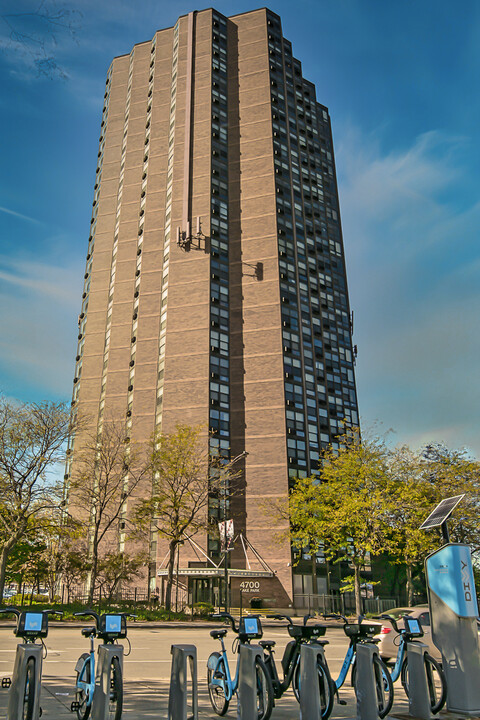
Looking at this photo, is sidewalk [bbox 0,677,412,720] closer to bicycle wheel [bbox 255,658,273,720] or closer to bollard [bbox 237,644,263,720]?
bicycle wheel [bbox 255,658,273,720]

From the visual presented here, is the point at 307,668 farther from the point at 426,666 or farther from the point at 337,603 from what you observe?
the point at 337,603

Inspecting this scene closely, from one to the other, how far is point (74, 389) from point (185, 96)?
36569mm

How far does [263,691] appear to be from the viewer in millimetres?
7559

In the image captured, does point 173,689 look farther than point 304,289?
No

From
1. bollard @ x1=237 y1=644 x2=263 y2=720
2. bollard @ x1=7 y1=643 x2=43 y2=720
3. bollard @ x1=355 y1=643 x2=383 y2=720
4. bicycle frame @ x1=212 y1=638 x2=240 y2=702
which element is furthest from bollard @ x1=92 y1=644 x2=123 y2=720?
bollard @ x1=355 y1=643 x2=383 y2=720

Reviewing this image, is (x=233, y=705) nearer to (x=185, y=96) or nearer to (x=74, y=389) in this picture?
(x=74, y=389)

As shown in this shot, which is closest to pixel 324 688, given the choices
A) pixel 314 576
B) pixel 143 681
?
pixel 143 681

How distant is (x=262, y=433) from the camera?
55094 millimetres

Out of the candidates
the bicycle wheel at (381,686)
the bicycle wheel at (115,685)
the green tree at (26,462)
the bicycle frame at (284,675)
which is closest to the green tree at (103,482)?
the green tree at (26,462)

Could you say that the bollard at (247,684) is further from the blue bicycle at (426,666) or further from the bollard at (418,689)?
the blue bicycle at (426,666)

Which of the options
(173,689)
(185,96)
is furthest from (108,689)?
(185,96)

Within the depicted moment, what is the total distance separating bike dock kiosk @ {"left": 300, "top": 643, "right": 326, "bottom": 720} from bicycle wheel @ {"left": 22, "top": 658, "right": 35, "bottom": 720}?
10.8 feet

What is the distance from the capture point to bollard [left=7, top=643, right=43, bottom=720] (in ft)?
21.2

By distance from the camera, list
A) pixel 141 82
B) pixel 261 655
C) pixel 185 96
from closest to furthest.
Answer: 1. pixel 261 655
2. pixel 185 96
3. pixel 141 82
